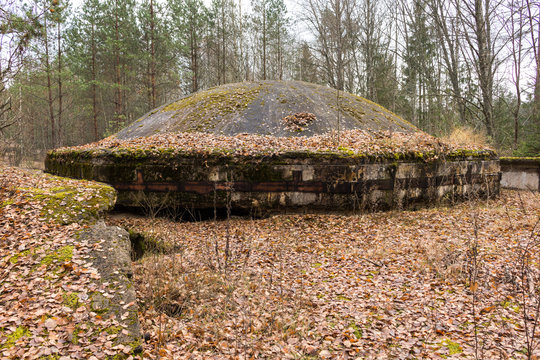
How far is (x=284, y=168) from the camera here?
694 cm

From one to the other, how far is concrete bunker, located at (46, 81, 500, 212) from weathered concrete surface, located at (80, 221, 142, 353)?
234 centimetres

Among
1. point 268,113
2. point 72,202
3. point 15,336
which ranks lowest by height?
point 15,336

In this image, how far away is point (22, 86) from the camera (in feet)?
54.2

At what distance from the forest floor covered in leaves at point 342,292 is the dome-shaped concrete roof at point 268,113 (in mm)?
4086

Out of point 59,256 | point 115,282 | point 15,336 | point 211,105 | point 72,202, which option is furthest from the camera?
point 211,105

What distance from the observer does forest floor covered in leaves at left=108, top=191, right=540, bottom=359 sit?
9.58 feet

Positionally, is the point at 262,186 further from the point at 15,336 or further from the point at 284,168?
the point at 15,336

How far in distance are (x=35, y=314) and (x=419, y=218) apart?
279 inches

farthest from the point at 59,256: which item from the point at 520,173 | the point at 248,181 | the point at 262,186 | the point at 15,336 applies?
the point at 520,173

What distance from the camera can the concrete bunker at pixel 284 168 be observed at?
273 inches

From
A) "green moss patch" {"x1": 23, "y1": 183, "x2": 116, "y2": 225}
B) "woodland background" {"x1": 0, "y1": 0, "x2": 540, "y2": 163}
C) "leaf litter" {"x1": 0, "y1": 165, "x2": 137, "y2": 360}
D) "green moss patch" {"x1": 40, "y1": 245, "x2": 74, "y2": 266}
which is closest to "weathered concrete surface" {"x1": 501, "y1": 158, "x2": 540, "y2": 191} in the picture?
"woodland background" {"x1": 0, "y1": 0, "x2": 540, "y2": 163}

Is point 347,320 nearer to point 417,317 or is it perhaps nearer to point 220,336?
point 417,317

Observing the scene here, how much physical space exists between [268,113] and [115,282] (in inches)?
313

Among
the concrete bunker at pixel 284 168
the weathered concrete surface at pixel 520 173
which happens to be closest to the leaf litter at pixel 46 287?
the concrete bunker at pixel 284 168
